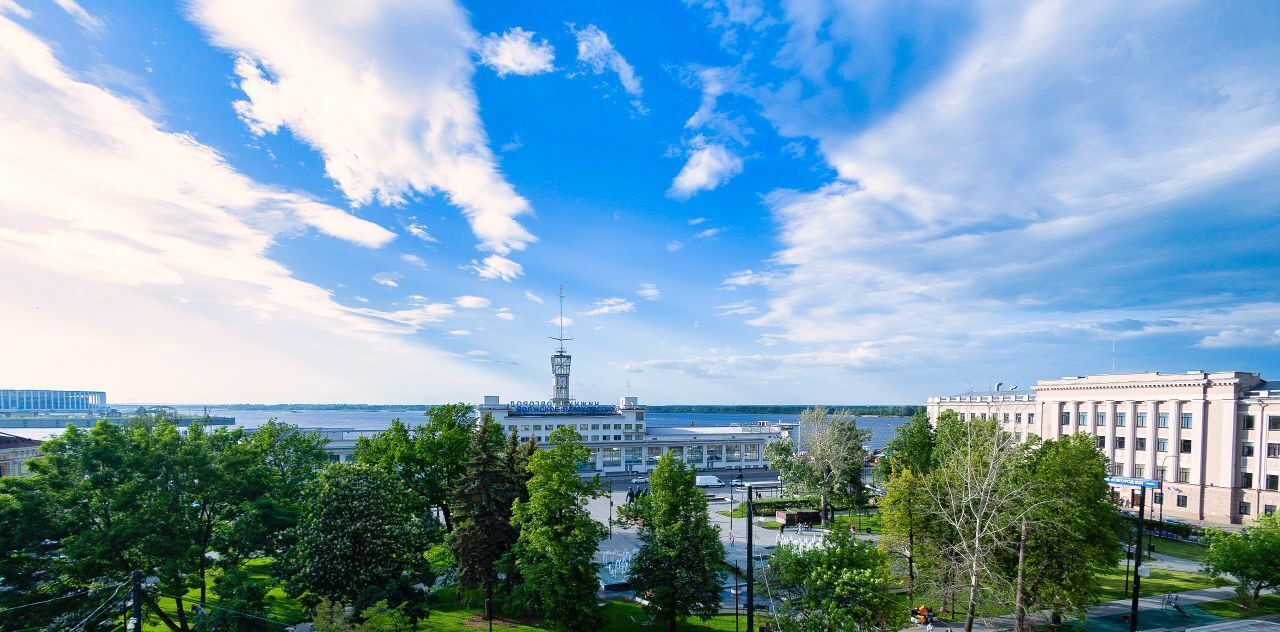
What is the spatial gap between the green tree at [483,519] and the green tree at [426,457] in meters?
4.23

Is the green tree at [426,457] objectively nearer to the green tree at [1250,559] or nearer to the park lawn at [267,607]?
the park lawn at [267,607]

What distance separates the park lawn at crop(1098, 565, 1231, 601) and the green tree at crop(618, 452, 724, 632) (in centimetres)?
2585

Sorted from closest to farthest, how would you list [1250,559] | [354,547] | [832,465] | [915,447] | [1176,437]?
[354,547] < [1250,559] < [915,447] < [832,465] < [1176,437]

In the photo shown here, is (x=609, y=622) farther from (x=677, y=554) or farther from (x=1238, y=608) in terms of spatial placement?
(x=1238, y=608)

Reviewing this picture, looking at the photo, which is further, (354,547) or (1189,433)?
(1189,433)

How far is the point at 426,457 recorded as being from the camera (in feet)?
116

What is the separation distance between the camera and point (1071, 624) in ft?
99.3

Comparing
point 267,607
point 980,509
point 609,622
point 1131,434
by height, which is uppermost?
point 980,509

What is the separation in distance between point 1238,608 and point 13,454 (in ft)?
320

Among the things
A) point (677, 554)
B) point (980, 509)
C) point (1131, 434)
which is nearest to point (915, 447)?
point (980, 509)

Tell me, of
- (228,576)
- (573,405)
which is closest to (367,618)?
(228,576)

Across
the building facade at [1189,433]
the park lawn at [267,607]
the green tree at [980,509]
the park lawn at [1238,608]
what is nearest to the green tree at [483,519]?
the park lawn at [267,607]

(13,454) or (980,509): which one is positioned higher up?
(980,509)

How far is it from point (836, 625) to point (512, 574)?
16.4m
